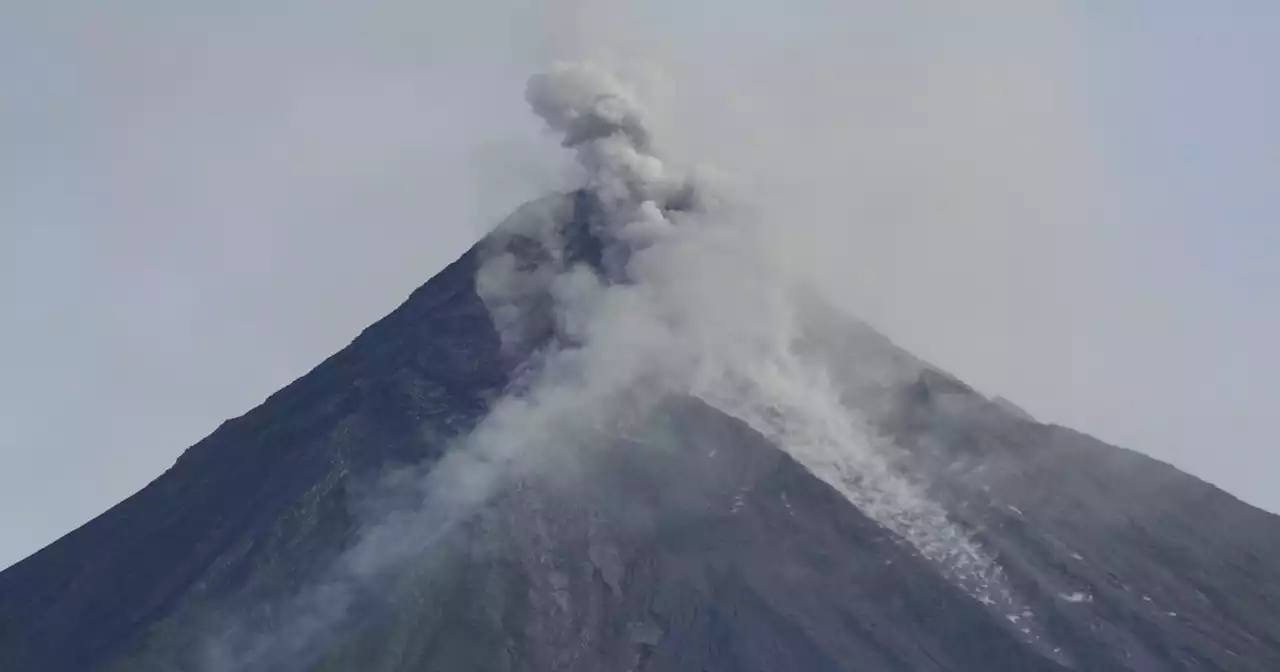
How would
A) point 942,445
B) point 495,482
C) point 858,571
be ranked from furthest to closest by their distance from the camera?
1. point 942,445
2. point 495,482
3. point 858,571

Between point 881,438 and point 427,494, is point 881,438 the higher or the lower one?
the lower one

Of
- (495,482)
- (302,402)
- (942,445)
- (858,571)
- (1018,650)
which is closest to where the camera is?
(1018,650)

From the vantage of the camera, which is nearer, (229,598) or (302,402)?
(229,598)

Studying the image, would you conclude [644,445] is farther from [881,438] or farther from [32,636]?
[32,636]

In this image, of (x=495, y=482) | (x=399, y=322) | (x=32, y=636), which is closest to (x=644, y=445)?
(x=495, y=482)
